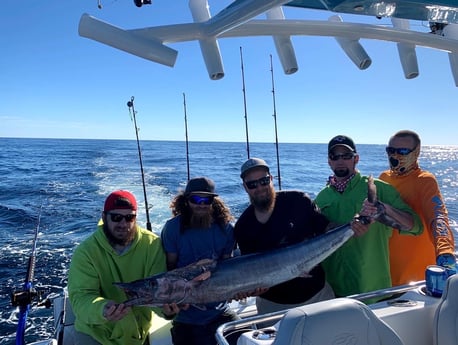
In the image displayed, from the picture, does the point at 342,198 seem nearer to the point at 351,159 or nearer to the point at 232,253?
the point at 351,159

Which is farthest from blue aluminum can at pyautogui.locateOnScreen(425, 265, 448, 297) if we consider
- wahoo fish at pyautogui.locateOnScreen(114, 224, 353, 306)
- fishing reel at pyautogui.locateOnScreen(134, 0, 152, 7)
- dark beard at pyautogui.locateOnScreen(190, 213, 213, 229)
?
fishing reel at pyautogui.locateOnScreen(134, 0, 152, 7)

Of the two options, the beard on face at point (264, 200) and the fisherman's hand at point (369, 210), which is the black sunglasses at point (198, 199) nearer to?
the beard on face at point (264, 200)

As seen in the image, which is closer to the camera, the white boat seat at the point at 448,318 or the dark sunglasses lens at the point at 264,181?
the white boat seat at the point at 448,318

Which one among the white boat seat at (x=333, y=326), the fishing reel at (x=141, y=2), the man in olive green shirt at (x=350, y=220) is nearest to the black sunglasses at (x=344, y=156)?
the man in olive green shirt at (x=350, y=220)

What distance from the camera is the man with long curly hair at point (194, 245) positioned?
8.86 feet

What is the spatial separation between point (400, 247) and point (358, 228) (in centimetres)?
64

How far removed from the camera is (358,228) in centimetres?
260

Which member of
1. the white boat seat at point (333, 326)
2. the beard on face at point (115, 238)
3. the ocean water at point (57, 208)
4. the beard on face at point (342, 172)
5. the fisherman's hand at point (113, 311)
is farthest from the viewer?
the ocean water at point (57, 208)

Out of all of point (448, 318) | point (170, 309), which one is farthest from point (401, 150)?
point (170, 309)

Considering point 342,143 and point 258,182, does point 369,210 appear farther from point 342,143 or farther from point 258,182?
point 258,182

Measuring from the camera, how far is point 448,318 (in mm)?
1858

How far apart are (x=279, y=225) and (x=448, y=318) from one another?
123cm

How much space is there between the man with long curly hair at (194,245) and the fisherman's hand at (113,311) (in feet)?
1.60

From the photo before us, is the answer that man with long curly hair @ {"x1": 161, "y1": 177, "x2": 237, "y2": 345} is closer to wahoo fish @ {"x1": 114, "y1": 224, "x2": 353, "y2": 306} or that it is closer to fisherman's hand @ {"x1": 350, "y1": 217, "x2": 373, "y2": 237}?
wahoo fish @ {"x1": 114, "y1": 224, "x2": 353, "y2": 306}
